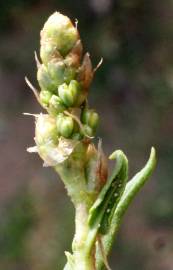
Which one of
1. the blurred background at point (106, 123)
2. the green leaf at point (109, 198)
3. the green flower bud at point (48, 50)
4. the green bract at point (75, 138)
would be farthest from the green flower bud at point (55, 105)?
the blurred background at point (106, 123)

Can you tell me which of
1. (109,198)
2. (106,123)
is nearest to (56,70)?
(109,198)

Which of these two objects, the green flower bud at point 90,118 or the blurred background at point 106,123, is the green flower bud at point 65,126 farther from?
the blurred background at point 106,123

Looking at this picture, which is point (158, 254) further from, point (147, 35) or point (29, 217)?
point (147, 35)

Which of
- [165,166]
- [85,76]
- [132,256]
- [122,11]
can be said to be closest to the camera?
[85,76]

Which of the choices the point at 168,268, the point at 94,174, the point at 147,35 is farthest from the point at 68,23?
the point at 147,35

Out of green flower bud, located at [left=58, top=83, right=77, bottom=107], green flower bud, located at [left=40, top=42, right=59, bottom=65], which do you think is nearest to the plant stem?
green flower bud, located at [left=58, top=83, right=77, bottom=107]

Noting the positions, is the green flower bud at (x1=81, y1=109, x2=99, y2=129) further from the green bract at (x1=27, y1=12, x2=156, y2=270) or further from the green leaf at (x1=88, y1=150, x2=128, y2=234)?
the green leaf at (x1=88, y1=150, x2=128, y2=234)
